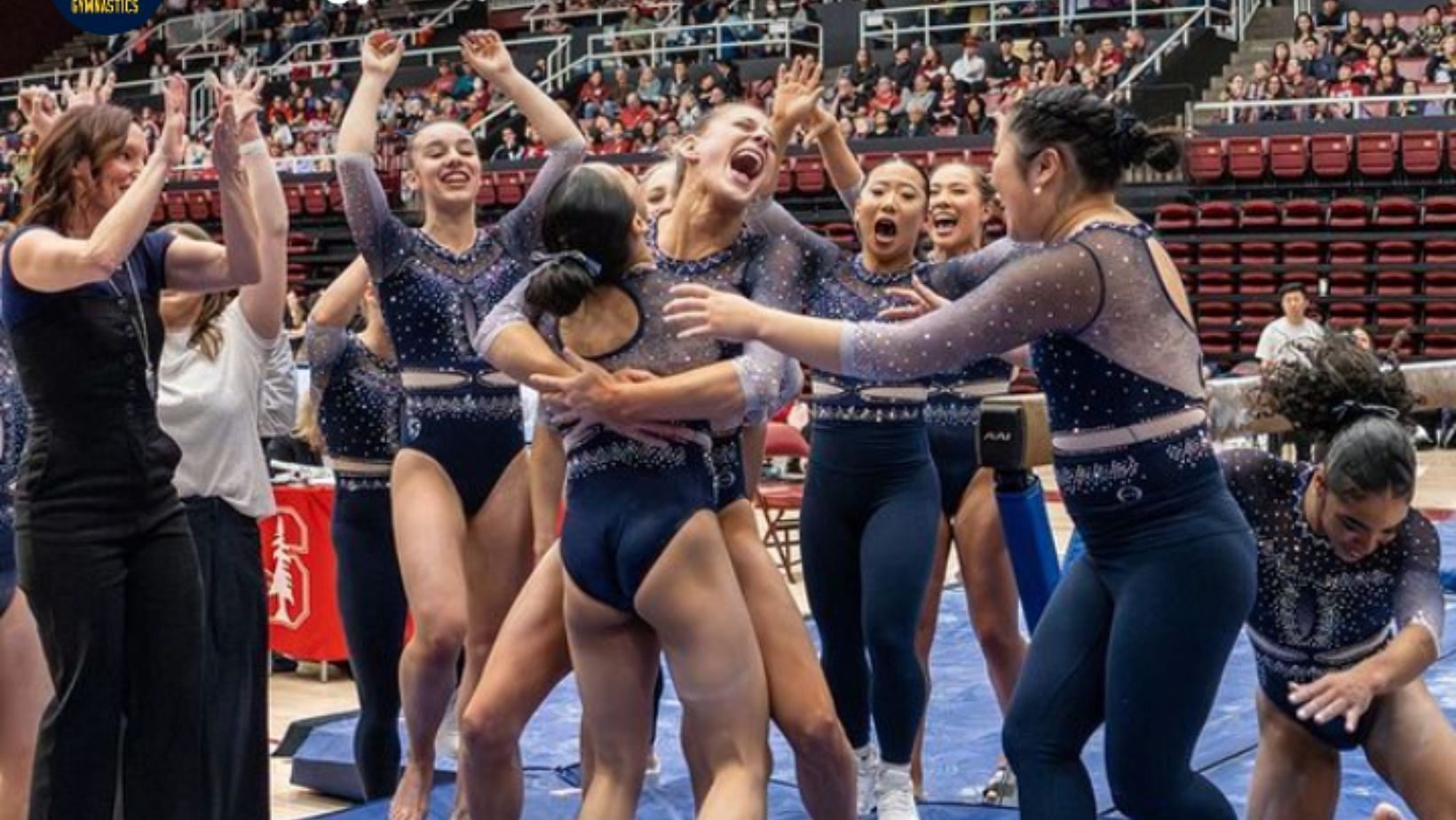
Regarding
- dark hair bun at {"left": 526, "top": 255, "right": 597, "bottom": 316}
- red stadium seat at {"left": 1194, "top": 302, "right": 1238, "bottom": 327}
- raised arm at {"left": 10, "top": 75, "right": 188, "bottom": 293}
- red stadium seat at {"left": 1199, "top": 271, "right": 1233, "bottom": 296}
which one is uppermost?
raised arm at {"left": 10, "top": 75, "right": 188, "bottom": 293}

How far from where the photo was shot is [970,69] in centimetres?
1853

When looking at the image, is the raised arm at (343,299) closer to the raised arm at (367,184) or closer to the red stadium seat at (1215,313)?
the raised arm at (367,184)

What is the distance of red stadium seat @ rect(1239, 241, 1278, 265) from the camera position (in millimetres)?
15867

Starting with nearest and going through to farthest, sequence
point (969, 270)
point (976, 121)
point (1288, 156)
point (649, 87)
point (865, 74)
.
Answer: point (969, 270)
point (1288, 156)
point (976, 121)
point (865, 74)
point (649, 87)

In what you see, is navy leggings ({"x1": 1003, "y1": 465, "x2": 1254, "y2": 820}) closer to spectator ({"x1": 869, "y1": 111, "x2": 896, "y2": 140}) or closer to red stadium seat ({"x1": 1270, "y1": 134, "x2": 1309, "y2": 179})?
red stadium seat ({"x1": 1270, "y1": 134, "x2": 1309, "y2": 179})

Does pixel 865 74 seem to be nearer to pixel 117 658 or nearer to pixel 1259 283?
pixel 1259 283

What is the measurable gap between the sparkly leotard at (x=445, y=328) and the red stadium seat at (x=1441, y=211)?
12.1 m

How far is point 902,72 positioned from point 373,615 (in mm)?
14813

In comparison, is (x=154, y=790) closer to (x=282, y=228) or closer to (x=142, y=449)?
(x=142, y=449)

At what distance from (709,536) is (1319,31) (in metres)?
15.3

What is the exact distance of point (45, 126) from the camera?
3.88m

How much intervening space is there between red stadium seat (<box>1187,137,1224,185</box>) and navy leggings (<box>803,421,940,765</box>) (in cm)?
1211

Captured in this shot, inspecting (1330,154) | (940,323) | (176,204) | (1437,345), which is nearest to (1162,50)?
(1330,154)

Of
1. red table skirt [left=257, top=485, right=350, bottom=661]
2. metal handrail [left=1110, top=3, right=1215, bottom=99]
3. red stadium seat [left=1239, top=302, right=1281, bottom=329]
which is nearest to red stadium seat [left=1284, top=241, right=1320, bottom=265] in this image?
red stadium seat [left=1239, top=302, right=1281, bottom=329]
